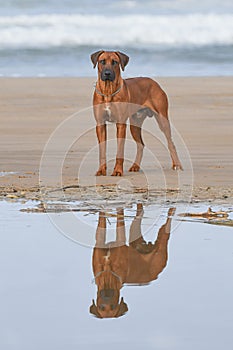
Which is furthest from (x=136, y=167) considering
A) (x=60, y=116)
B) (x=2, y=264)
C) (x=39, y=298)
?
(x=60, y=116)

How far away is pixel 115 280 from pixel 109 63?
4.76 m

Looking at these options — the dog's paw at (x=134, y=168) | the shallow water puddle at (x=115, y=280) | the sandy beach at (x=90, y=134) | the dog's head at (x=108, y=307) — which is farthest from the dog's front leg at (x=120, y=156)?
the dog's head at (x=108, y=307)

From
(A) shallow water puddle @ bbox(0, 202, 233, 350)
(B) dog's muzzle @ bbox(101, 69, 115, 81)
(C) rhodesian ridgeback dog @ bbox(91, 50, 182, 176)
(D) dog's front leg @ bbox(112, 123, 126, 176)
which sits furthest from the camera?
(D) dog's front leg @ bbox(112, 123, 126, 176)

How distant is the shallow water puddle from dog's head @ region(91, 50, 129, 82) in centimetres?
234

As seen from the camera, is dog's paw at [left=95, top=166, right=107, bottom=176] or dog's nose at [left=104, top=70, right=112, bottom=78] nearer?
dog's nose at [left=104, top=70, right=112, bottom=78]

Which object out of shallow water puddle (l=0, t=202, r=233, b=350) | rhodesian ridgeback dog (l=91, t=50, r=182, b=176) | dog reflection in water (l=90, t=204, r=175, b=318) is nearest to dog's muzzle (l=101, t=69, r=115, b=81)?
rhodesian ridgeback dog (l=91, t=50, r=182, b=176)

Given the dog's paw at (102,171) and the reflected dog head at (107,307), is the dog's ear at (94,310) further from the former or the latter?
the dog's paw at (102,171)

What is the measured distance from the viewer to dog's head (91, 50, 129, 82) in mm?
9727

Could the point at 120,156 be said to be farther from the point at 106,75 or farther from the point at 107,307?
the point at 107,307

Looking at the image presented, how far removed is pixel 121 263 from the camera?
5.81 meters

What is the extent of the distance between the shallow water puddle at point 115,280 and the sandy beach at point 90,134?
156 cm

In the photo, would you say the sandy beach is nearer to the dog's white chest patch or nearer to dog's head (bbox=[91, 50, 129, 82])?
the dog's white chest patch

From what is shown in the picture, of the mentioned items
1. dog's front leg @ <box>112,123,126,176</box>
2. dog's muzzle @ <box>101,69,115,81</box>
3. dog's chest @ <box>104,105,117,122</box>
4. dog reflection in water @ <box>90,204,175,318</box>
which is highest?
dog's muzzle @ <box>101,69,115,81</box>

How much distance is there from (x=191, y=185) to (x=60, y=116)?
320 inches
